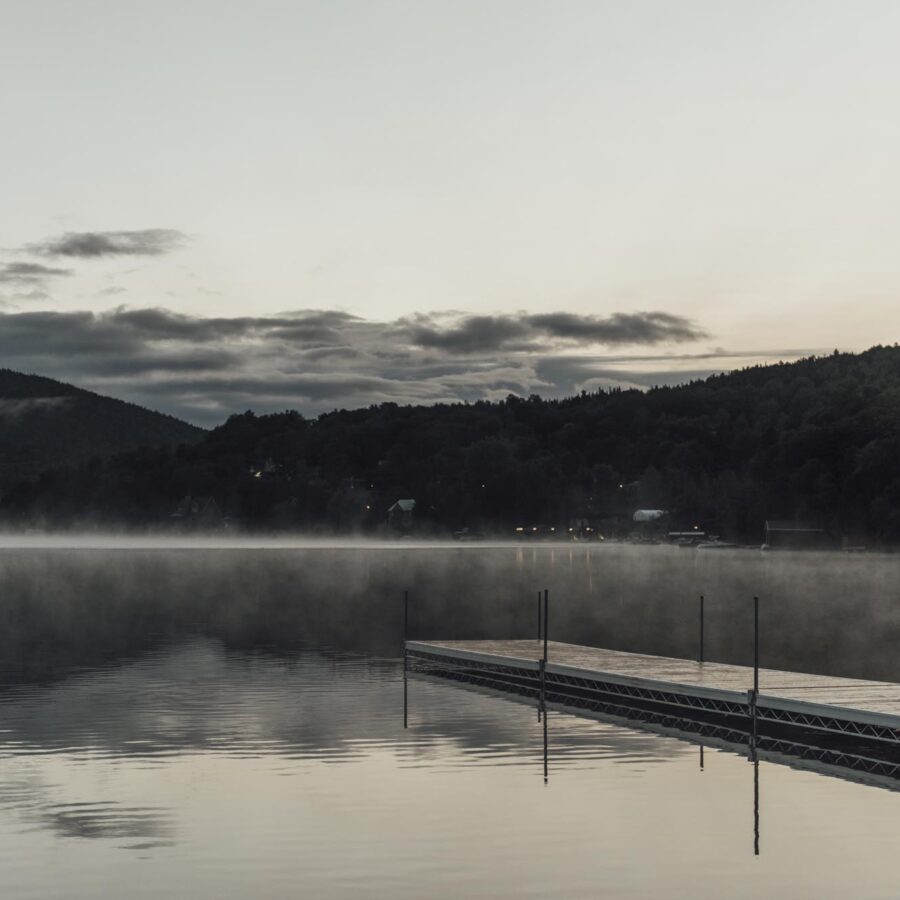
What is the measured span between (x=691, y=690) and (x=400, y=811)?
13.0 metres

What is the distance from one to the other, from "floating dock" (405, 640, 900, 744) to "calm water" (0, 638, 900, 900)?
2.33 m

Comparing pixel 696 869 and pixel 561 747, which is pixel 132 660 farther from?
pixel 696 869

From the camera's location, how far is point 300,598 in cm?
9431

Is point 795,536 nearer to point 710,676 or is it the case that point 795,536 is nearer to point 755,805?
point 710,676

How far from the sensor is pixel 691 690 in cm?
3475

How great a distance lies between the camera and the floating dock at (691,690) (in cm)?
3098

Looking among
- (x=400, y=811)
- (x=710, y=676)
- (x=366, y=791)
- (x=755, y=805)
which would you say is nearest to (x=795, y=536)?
(x=710, y=676)

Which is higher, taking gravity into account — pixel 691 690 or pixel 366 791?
pixel 691 690

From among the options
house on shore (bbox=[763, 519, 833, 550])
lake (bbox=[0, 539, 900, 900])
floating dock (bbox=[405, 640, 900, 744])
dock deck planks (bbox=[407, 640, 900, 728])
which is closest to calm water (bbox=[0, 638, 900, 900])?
lake (bbox=[0, 539, 900, 900])

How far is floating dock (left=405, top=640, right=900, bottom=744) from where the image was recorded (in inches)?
1220

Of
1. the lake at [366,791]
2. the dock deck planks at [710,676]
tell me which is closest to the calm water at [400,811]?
the lake at [366,791]

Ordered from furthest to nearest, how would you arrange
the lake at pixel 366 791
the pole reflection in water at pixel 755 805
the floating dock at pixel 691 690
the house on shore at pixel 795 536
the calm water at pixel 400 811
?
the house on shore at pixel 795 536 < the floating dock at pixel 691 690 < the pole reflection in water at pixel 755 805 < the lake at pixel 366 791 < the calm water at pixel 400 811

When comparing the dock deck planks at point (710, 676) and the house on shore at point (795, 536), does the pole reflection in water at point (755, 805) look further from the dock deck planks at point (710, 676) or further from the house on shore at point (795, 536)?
the house on shore at point (795, 536)

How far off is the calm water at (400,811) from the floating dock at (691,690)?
233 centimetres
